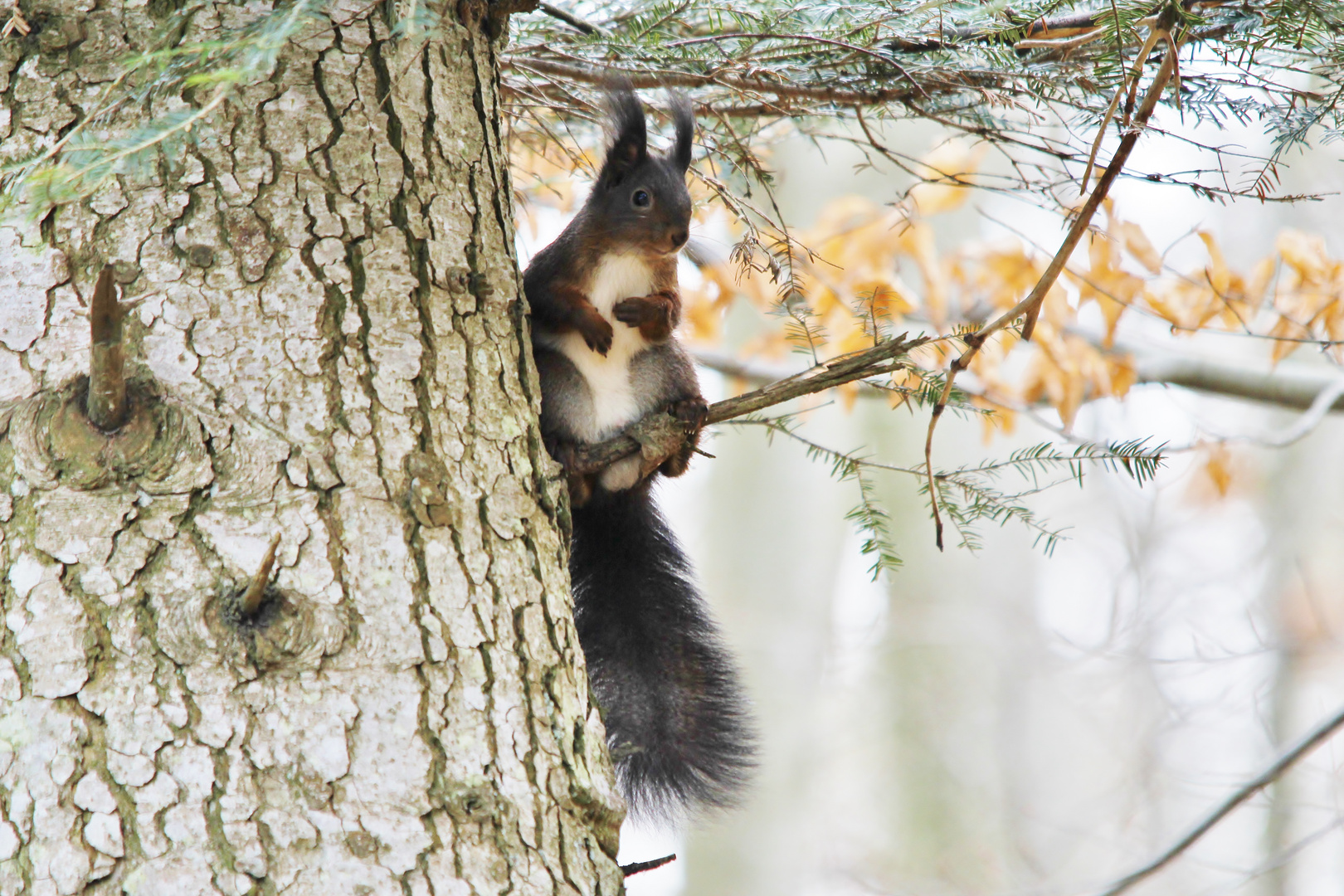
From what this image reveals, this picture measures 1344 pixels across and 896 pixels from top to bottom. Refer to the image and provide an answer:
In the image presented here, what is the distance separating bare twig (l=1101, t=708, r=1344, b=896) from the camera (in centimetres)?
214

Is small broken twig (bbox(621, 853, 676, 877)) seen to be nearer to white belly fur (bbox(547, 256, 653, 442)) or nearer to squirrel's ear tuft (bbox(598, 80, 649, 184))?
white belly fur (bbox(547, 256, 653, 442))

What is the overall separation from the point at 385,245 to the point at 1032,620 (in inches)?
305

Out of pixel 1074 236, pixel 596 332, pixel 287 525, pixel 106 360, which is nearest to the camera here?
pixel 106 360

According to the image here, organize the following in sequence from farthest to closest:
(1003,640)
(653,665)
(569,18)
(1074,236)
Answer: (1003,640) → (653,665) → (569,18) → (1074,236)

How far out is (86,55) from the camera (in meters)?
1.36

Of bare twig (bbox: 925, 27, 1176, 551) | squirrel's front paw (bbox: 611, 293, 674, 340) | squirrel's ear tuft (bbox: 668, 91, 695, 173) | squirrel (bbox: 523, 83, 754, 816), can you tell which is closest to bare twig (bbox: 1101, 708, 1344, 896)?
squirrel (bbox: 523, 83, 754, 816)

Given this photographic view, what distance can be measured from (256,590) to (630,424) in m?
0.99

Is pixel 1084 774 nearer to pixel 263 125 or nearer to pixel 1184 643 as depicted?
pixel 1184 643

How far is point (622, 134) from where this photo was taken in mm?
2096

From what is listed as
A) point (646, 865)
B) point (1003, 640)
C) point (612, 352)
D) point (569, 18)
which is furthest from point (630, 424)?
point (1003, 640)

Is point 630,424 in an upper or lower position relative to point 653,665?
upper

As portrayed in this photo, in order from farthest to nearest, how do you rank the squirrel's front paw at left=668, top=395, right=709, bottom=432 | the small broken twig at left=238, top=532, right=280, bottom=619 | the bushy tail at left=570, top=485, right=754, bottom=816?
the squirrel's front paw at left=668, top=395, right=709, bottom=432, the bushy tail at left=570, top=485, right=754, bottom=816, the small broken twig at left=238, top=532, right=280, bottom=619

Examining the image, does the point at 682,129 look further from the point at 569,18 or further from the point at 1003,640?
the point at 1003,640

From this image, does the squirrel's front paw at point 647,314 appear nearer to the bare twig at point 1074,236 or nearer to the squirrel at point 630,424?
the squirrel at point 630,424
